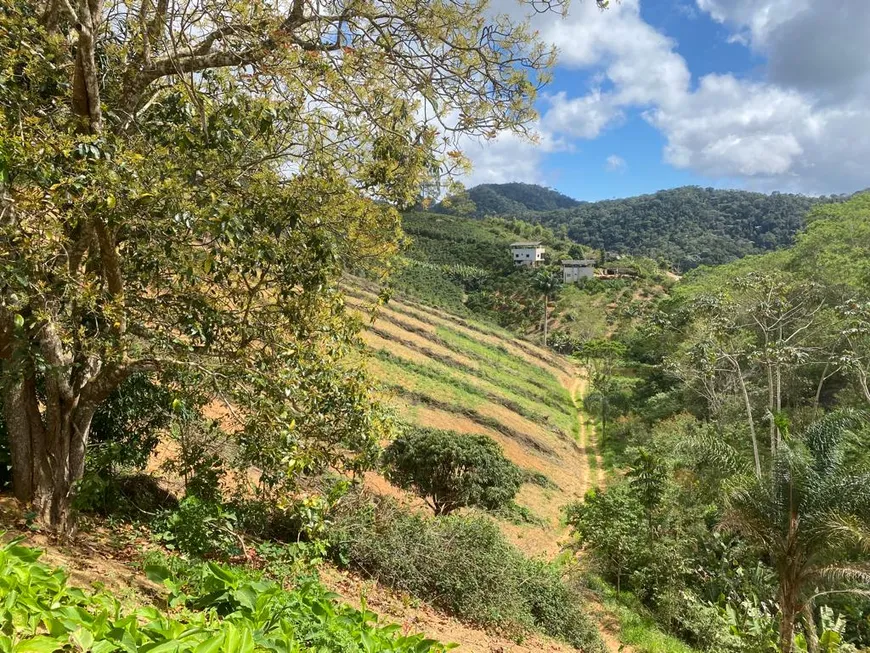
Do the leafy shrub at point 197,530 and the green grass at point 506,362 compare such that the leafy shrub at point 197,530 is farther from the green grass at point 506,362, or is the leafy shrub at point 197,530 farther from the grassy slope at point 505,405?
the green grass at point 506,362

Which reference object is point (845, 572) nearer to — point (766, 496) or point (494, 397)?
point (766, 496)

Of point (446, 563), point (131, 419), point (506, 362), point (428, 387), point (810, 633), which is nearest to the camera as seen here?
point (131, 419)

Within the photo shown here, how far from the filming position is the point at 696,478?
19812mm

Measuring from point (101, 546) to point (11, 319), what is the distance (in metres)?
2.41

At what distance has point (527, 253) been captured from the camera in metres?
88.6

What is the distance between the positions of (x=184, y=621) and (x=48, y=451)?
3.95 m

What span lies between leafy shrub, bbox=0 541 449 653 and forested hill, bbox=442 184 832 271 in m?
109

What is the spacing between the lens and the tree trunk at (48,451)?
536 centimetres

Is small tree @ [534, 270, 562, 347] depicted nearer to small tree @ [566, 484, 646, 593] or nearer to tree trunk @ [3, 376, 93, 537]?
small tree @ [566, 484, 646, 593]

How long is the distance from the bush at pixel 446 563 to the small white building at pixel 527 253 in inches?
3138

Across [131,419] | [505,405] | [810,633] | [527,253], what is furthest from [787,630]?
[527,253]

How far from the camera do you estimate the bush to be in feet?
26.2

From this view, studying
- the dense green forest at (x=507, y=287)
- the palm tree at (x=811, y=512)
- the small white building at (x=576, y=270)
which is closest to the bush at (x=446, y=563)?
the palm tree at (x=811, y=512)

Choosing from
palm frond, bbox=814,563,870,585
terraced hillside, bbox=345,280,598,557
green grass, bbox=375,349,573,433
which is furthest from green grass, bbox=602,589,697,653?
green grass, bbox=375,349,573,433
